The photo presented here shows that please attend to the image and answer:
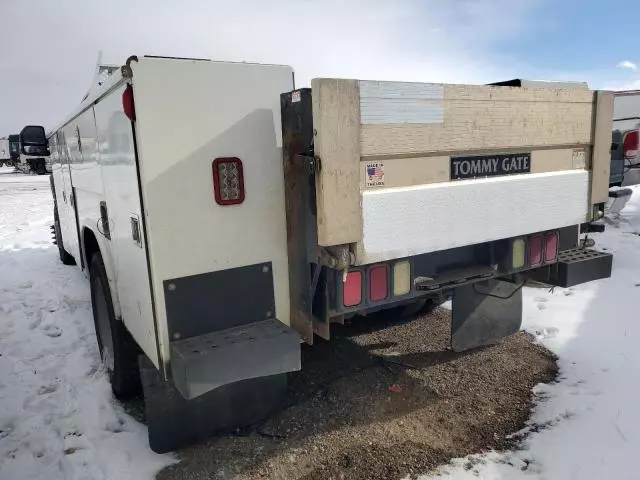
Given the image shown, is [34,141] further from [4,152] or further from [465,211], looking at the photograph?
[4,152]

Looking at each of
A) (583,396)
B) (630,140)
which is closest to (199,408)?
(583,396)

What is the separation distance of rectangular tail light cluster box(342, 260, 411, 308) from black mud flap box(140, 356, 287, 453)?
0.75 metres

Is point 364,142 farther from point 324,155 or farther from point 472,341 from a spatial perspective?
point 472,341

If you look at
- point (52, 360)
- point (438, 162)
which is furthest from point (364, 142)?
point (52, 360)

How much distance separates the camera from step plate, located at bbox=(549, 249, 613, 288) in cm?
312

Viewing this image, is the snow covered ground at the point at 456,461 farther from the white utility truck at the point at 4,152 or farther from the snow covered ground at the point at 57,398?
the white utility truck at the point at 4,152

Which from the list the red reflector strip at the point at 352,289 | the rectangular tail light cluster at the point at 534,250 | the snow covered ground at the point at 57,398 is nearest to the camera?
the red reflector strip at the point at 352,289

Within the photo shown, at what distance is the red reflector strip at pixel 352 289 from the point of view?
2373mm

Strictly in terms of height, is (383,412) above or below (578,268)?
below

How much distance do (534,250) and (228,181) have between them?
5.84 ft

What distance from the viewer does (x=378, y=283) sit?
246 centimetres

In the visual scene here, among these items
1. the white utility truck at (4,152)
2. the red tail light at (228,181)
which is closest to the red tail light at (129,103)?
the red tail light at (228,181)

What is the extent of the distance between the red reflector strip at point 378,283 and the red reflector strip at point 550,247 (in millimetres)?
1102

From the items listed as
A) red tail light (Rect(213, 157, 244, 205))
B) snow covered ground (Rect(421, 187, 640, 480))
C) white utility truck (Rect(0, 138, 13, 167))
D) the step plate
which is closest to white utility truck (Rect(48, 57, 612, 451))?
red tail light (Rect(213, 157, 244, 205))
